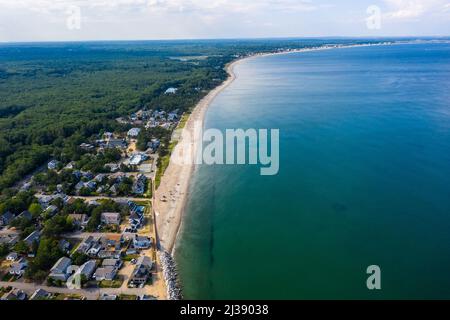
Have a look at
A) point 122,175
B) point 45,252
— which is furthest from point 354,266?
point 122,175

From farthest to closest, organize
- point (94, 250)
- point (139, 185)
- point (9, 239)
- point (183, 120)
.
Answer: point (183, 120)
point (139, 185)
point (9, 239)
point (94, 250)

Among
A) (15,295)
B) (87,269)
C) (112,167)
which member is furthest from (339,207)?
(15,295)

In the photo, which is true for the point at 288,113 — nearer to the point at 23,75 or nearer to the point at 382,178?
the point at 382,178

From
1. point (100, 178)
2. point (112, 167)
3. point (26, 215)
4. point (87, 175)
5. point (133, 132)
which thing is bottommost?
point (26, 215)

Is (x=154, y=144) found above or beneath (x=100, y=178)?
above

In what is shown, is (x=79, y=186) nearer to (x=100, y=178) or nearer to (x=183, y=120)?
(x=100, y=178)

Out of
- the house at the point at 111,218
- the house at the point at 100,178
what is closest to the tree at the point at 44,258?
the house at the point at 111,218

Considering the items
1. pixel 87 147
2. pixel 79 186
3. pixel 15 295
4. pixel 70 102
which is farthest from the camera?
pixel 70 102
